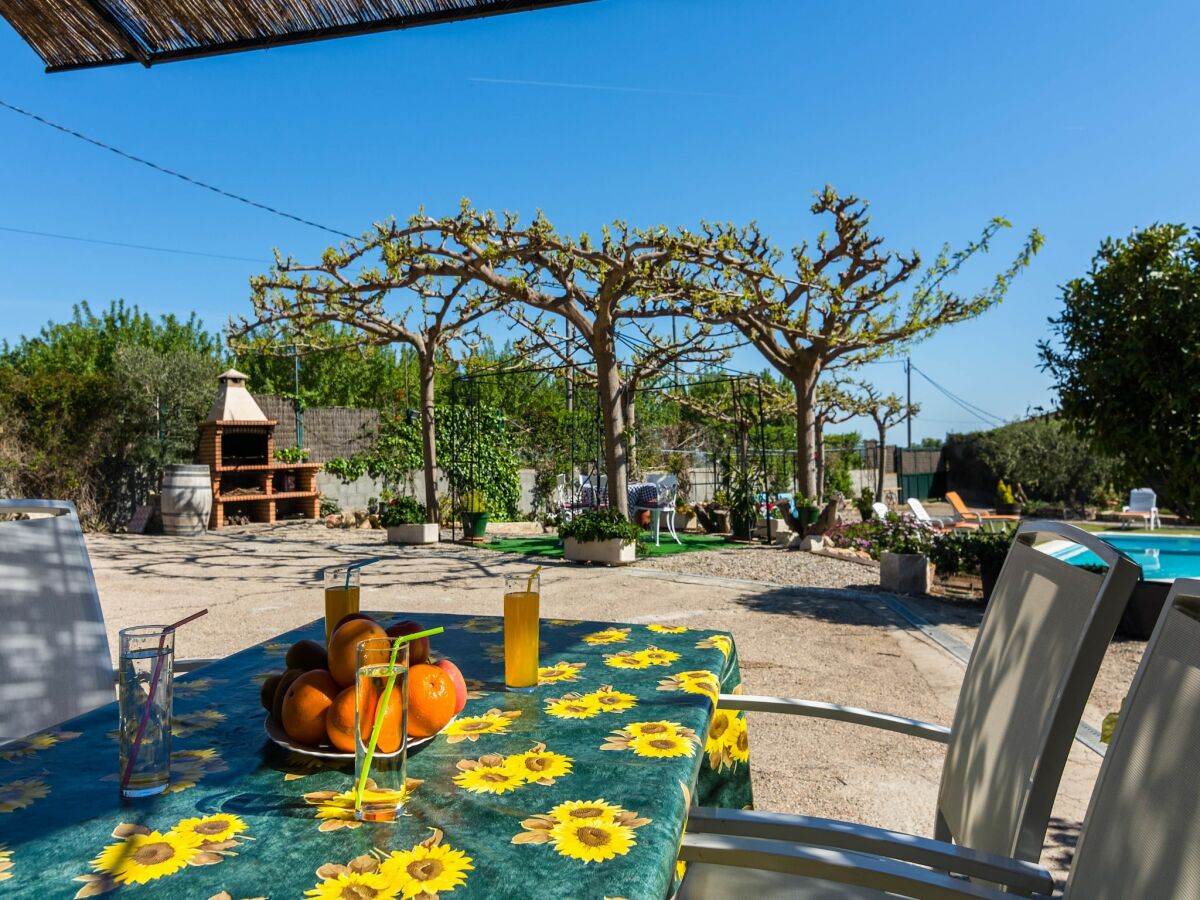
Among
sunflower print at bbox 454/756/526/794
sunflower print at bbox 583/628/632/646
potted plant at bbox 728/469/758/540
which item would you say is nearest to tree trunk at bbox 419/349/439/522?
potted plant at bbox 728/469/758/540

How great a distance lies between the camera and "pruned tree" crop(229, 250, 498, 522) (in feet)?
28.1

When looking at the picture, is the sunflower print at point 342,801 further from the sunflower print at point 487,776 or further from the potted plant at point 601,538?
the potted plant at point 601,538

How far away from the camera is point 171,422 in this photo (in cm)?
1209

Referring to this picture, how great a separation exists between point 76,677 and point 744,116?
1017 cm

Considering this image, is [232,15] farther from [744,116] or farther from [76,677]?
[744,116]

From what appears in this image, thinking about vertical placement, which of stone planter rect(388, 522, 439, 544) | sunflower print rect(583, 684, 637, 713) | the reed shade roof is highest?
the reed shade roof

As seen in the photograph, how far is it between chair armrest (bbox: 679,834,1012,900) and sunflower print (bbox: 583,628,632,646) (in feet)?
2.45

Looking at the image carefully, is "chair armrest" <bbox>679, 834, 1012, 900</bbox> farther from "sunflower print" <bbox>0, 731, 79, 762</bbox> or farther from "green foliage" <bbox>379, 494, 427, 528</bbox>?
"green foliage" <bbox>379, 494, 427, 528</bbox>

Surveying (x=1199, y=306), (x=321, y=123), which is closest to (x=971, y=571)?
(x=1199, y=306)

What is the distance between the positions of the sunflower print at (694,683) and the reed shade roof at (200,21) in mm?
1977

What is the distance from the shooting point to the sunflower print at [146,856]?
720 mm

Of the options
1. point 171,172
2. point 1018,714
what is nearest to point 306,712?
point 1018,714

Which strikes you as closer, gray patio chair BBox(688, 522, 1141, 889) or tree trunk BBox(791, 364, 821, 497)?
gray patio chair BBox(688, 522, 1141, 889)

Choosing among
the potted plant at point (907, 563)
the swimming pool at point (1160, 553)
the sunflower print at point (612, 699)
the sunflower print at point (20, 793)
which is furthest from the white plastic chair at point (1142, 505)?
the sunflower print at point (20, 793)
